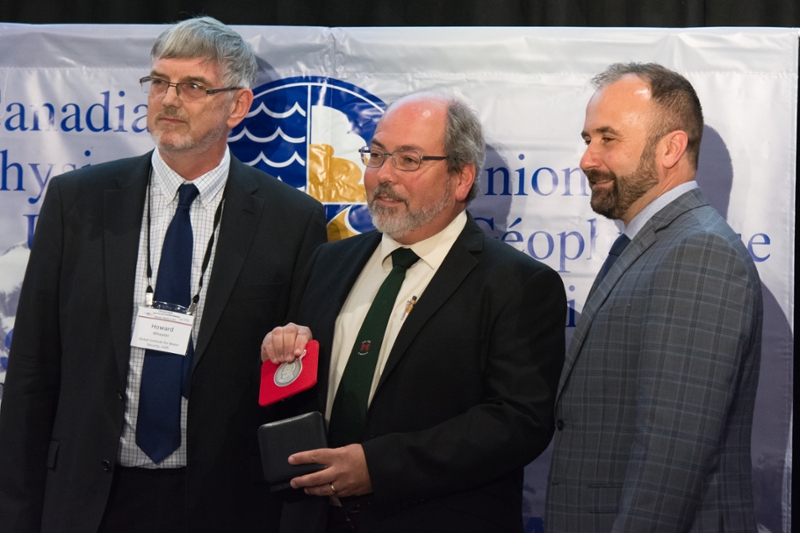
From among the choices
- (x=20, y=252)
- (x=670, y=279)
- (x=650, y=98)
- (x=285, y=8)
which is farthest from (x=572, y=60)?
(x=20, y=252)

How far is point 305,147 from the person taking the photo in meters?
Result: 3.19

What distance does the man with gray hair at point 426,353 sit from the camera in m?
2.14

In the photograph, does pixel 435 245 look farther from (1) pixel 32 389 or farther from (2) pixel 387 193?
(1) pixel 32 389

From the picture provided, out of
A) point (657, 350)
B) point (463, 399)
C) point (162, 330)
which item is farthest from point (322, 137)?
point (657, 350)

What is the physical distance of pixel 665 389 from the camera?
1.84 metres

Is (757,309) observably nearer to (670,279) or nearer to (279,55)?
(670,279)

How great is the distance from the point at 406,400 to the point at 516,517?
47 cm

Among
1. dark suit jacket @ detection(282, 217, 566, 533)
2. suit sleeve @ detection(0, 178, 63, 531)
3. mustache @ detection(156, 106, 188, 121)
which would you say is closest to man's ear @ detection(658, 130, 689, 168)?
dark suit jacket @ detection(282, 217, 566, 533)

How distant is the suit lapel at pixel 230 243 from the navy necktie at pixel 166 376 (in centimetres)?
7

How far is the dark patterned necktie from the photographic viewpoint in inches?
89.7

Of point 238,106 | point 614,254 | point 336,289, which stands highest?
point 238,106

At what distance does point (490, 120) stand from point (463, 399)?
1312 millimetres

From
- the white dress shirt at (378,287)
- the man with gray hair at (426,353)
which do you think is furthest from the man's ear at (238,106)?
the white dress shirt at (378,287)

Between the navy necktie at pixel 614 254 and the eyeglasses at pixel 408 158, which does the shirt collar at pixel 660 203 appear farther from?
the eyeglasses at pixel 408 158
